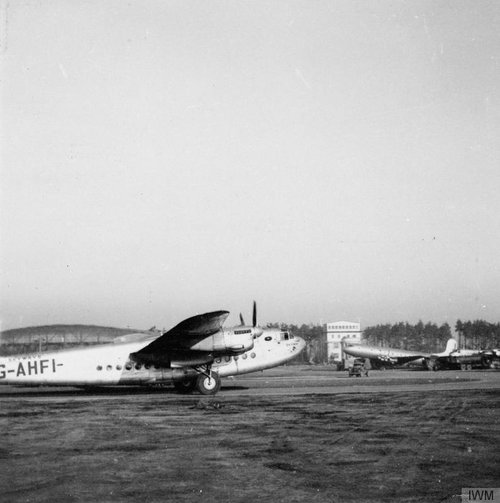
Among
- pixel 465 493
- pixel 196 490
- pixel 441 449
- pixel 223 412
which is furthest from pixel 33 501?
pixel 223 412

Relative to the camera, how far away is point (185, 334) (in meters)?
22.7

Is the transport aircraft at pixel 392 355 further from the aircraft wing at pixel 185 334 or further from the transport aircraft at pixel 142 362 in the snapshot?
the aircraft wing at pixel 185 334

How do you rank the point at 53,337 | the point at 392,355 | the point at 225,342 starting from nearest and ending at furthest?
the point at 225,342, the point at 392,355, the point at 53,337

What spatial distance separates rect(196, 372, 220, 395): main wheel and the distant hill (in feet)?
135

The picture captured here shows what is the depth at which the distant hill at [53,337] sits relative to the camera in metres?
63.4

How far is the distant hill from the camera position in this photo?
63438mm

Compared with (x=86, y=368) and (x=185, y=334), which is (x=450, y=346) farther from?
(x=86, y=368)

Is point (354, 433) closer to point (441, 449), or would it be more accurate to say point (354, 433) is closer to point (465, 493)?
point (441, 449)

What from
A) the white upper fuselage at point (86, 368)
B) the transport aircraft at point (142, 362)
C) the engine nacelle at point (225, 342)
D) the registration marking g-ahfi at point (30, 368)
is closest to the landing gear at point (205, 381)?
the transport aircraft at point (142, 362)

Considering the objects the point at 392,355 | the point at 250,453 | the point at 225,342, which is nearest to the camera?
the point at 250,453

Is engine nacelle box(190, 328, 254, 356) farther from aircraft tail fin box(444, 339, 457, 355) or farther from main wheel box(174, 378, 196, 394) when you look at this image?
aircraft tail fin box(444, 339, 457, 355)

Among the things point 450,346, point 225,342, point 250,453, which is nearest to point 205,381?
point 225,342

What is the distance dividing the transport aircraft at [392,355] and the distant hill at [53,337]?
2500 centimetres

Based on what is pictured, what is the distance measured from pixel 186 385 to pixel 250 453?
15313 mm
